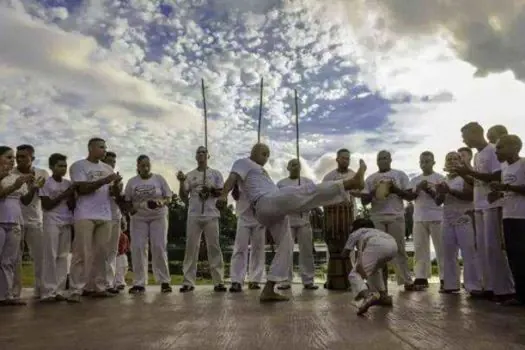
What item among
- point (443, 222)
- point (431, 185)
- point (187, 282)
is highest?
point (431, 185)

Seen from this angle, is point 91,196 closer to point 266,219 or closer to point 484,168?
point 266,219

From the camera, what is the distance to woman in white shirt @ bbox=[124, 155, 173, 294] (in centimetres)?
679

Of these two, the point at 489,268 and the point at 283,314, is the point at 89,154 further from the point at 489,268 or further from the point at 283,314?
the point at 489,268

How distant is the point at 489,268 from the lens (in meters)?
5.06

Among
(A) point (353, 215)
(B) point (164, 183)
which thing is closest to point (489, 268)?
(A) point (353, 215)

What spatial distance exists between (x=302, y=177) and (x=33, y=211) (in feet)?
11.2

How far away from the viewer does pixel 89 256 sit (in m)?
5.87

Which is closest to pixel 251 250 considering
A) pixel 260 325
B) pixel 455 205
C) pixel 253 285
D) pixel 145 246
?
pixel 253 285

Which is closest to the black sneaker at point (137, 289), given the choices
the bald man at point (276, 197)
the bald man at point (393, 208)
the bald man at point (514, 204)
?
the bald man at point (276, 197)

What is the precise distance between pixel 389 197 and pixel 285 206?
230 cm

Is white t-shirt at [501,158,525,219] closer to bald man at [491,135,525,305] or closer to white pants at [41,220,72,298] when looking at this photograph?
bald man at [491,135,525,305]

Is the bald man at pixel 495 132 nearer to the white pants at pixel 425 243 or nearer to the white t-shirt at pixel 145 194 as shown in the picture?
the white pants at pixel 425 243

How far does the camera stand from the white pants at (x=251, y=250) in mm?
7016

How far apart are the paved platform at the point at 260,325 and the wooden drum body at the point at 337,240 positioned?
1689 mm
